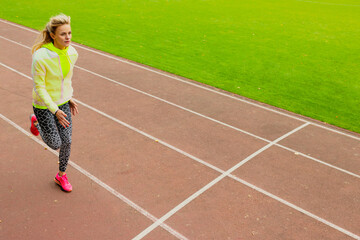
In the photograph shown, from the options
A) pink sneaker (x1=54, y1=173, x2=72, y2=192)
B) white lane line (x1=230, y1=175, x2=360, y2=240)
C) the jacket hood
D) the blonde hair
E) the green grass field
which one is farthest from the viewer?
the green grass field

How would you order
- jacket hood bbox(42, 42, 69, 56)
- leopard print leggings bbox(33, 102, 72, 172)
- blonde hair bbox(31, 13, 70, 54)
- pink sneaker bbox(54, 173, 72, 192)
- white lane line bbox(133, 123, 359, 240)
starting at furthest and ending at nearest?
pink sneaker bbox(54, 173, 72, 192), white lane line bbox(133, 123, 359, 240), leopard print leggings bbox(33, 102, 72, 172), jacket hood bbox(42, 42, 69, 56), blonde hair bbox(31, 13, 70, 54)

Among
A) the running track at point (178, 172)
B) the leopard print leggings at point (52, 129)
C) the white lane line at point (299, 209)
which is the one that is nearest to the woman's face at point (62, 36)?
the leopard print leggings at point (52, 129)

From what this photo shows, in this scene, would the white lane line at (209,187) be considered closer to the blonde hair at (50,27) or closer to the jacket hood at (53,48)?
the jacket hood at (53,48)

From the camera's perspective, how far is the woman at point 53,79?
4.41 meters

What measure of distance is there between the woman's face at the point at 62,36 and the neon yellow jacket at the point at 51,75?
8cm

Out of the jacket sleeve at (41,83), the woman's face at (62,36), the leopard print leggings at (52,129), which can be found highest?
the woman's face at (62,36)

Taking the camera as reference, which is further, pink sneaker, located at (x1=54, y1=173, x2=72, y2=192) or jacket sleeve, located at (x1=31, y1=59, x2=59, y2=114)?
pink sneaker, located at (x1=54, y1=173, x2=72, y2=192)

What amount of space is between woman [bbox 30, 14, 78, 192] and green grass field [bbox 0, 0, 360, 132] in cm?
631

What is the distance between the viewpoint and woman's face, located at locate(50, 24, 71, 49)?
4.38m

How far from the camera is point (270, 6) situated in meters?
26.1

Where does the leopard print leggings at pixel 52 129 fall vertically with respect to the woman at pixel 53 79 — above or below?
below

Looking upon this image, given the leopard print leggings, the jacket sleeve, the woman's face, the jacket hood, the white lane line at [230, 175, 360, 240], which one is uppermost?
the woman's face

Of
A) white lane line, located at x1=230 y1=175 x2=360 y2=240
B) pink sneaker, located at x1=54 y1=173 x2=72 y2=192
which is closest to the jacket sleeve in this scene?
pink sneaker, located at x1=54 y1=173 x2=72 y2=192

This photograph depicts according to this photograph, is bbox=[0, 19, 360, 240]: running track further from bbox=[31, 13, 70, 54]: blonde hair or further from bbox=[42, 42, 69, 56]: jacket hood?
bbox=[31, 13, 70, 54]: blonde hair
